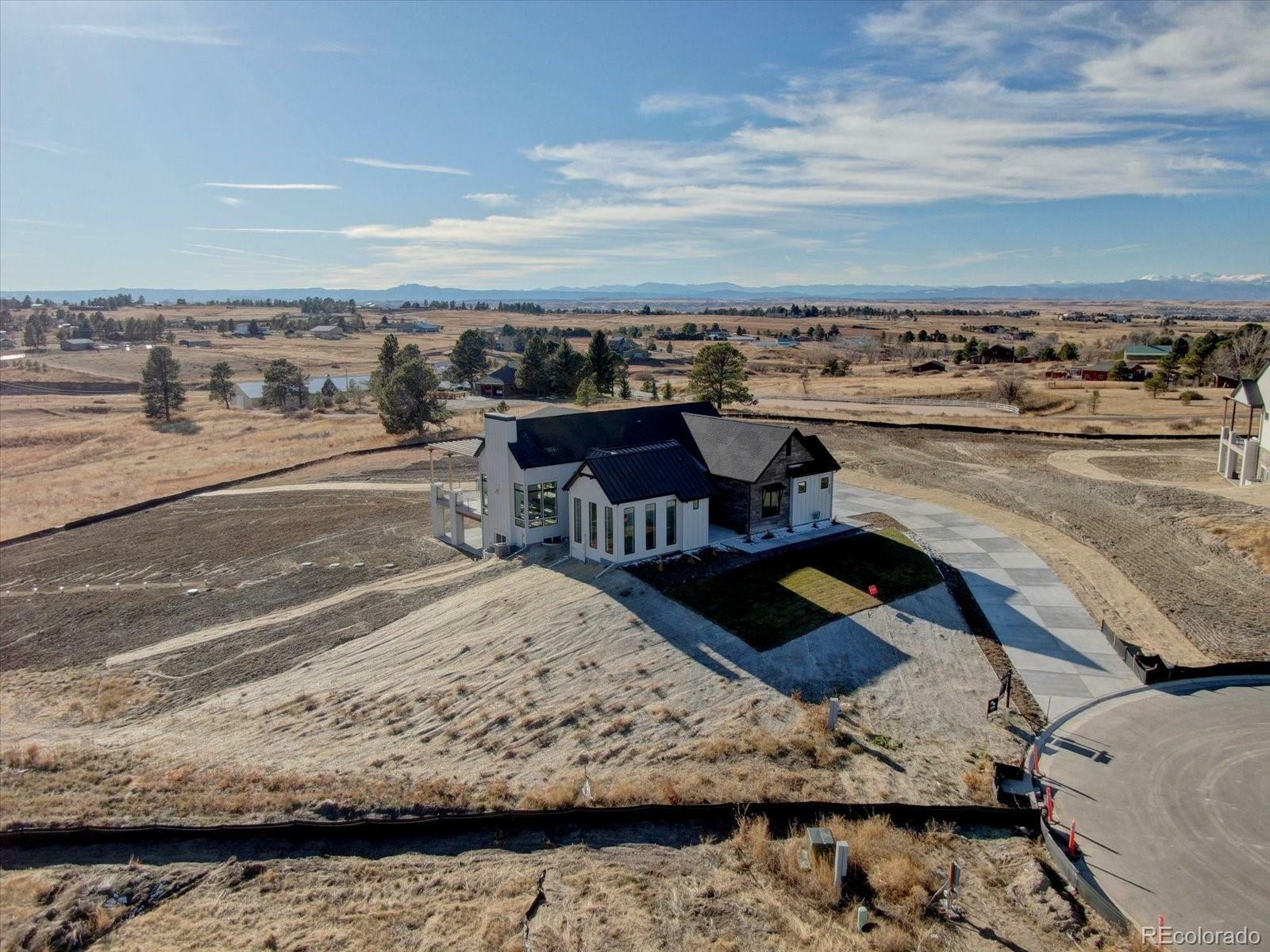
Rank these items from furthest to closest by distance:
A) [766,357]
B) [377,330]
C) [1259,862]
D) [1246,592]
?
[377,330]
[766,357]
[1246,592]
[1259,862]

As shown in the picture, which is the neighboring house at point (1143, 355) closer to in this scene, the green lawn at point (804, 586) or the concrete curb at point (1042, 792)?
the green lawn at point (804, 586)

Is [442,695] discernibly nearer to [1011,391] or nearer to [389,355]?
[389,355]

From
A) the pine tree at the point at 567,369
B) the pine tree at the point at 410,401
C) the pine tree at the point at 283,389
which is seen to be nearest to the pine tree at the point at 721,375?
the pine tree at the point at 567,369

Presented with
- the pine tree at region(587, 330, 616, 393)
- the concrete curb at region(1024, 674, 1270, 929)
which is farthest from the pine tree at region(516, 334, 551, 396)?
the concrete curb at region(1024, 674, 1270, 929)

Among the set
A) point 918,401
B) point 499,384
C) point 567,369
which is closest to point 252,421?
point 499,384

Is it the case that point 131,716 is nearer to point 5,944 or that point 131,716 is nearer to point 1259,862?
point 5,944

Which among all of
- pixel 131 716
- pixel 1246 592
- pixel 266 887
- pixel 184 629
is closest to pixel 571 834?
pixel 266 887
